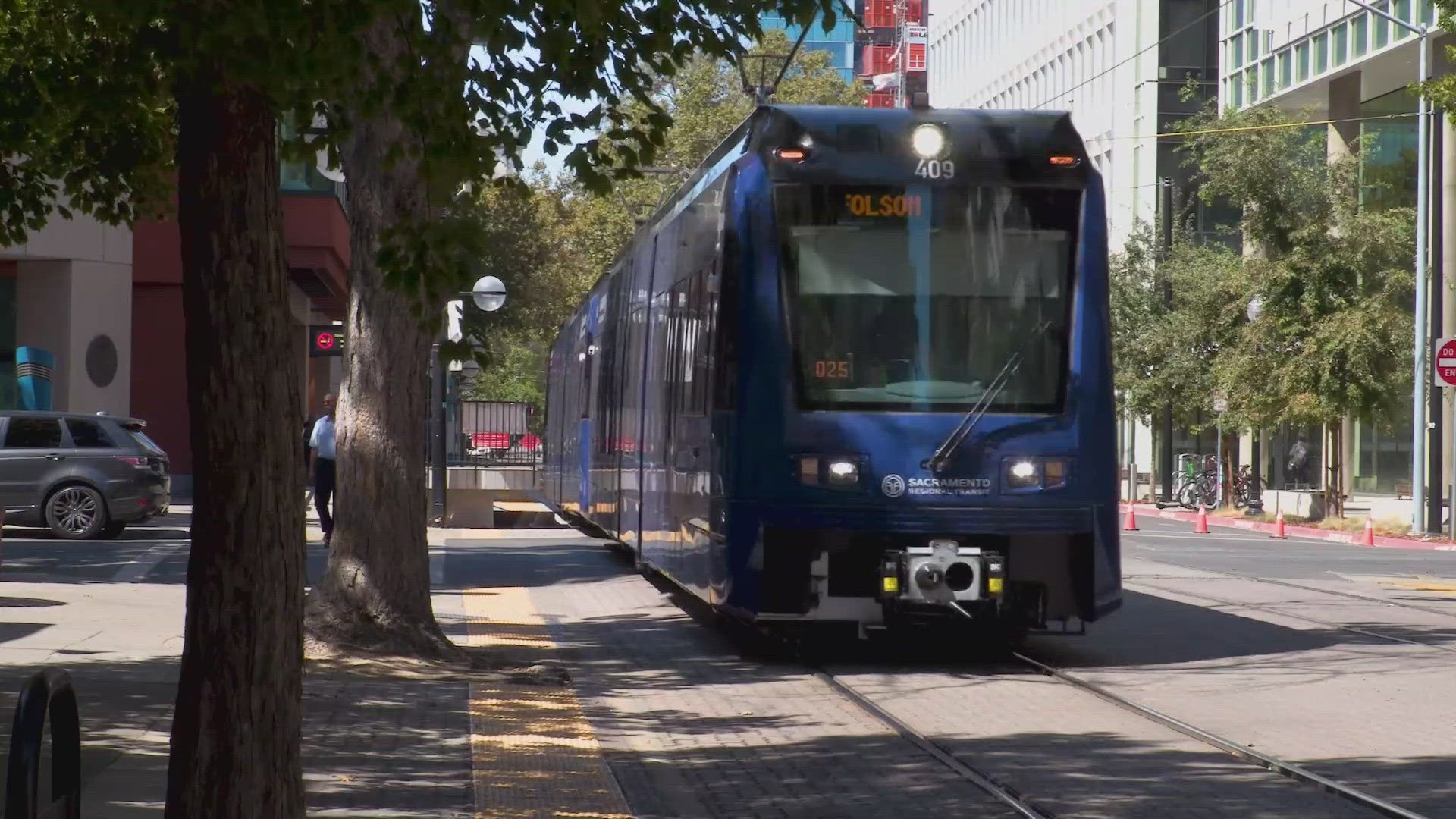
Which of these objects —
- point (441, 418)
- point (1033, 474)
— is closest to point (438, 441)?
point (441, 418)

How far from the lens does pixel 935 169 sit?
513 inches

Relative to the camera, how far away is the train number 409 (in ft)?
42.8

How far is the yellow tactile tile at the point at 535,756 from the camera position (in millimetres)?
Result: 7945

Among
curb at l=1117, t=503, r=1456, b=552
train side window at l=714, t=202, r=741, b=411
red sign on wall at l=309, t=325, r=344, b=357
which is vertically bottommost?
curb at l=1117, t=503, r=1456, b=552

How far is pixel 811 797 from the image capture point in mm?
8391

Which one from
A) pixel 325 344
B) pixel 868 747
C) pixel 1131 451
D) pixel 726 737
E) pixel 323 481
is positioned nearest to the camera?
pixel 868 747

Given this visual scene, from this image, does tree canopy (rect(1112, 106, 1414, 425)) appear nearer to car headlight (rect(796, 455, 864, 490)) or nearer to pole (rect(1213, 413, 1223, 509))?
pole (rect(1213, 413, 1223, 509))

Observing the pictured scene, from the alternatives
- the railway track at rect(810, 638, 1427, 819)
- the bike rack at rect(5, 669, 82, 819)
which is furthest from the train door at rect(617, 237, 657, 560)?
the bike rack at rect(5, 669, 82, 819)

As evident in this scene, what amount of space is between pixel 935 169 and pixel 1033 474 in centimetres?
199

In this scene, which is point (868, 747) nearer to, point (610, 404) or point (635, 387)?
point (635, 387)

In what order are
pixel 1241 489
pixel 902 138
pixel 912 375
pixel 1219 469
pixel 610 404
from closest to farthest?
pixel 912 375 → pixel 902 138 → pixel 610 404 → pixel 1241 489 → pixel 1219 469

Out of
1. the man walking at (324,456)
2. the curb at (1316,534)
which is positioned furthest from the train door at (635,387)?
the curb at (1316,534)

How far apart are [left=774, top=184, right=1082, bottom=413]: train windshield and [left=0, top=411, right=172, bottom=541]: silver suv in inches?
604

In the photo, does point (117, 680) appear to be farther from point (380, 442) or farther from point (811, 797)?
point (811, 797)
